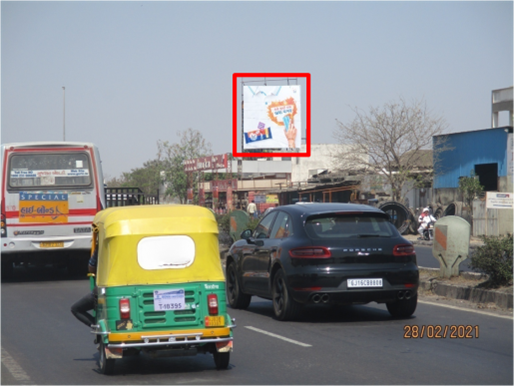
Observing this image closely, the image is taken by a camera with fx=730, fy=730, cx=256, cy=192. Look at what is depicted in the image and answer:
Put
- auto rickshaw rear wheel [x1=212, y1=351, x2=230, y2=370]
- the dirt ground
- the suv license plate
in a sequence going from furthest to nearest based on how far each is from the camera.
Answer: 1. the dirt ground
2. the suv license plate
3. auto rickshaw rear wheel [x1=212, y1=351, x2=230, y2=370]

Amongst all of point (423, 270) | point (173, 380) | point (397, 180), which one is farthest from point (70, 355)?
point (397, 180)

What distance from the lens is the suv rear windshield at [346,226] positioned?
9992 mm

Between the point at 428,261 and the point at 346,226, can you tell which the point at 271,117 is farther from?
the point at 346,226

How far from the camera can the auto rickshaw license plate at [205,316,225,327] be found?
6.89 m

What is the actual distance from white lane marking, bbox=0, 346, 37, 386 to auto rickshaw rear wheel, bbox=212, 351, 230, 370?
1.71 m

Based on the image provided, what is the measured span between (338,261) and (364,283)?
0.45m

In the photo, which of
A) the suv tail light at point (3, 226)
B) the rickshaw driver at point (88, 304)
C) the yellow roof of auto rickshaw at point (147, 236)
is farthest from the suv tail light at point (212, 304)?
the suv tail light at point (3, 226)

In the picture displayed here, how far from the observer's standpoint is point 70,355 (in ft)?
26.6

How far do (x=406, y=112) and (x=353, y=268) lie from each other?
31869mm

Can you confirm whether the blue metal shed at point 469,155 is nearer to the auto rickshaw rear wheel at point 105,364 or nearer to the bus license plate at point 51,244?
the bus license plate at point 51,244

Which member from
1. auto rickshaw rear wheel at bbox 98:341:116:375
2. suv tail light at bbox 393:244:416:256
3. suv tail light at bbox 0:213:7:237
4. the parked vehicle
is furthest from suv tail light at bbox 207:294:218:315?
suv tail light at bbox 0:213:7:237

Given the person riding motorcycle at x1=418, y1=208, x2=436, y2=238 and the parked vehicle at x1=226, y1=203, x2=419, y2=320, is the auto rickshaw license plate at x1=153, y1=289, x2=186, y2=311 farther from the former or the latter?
the person riding motorcycle at x1=418, y1=208, x2=436, y2=238

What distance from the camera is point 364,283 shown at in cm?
970

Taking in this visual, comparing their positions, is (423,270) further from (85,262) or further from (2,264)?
(2,264)
